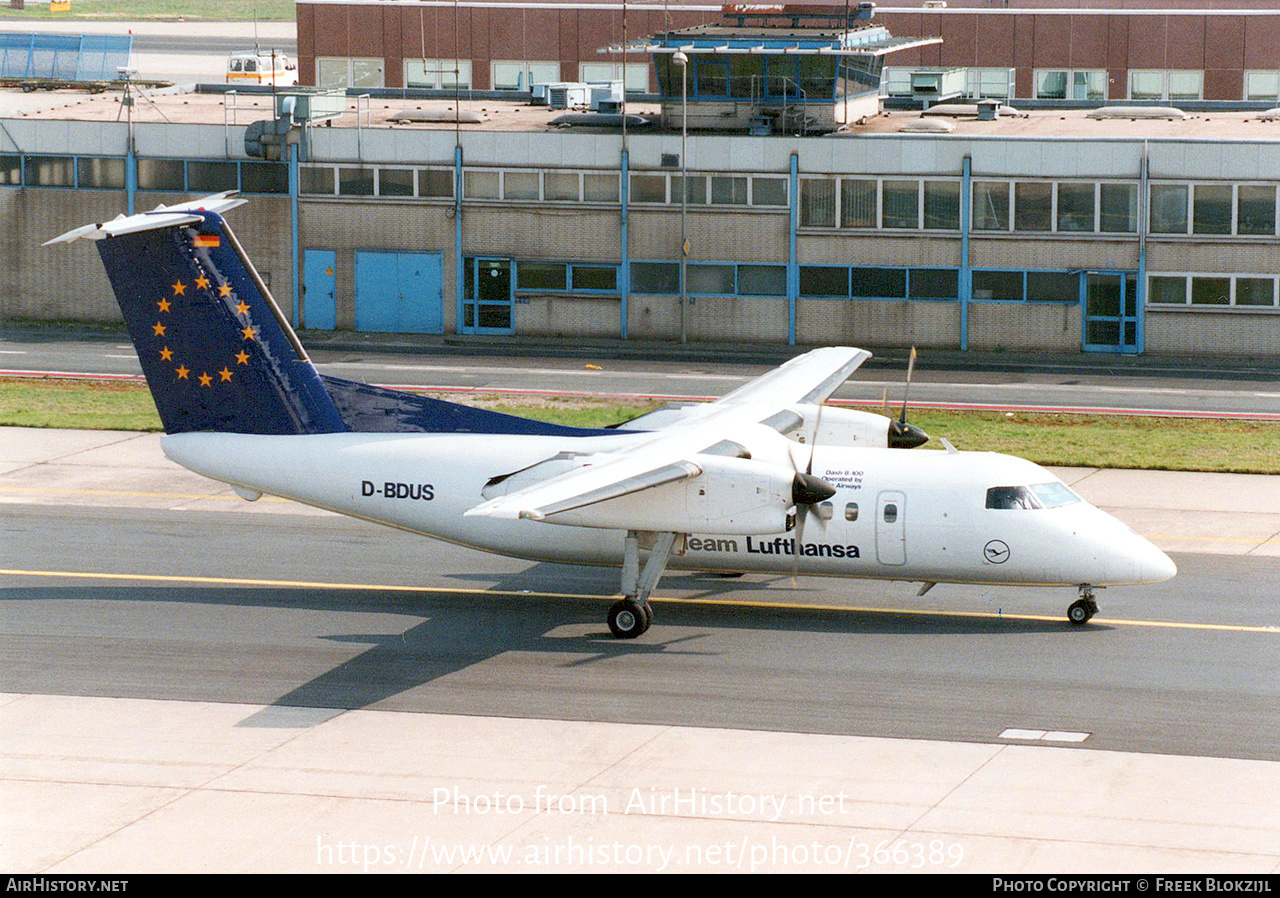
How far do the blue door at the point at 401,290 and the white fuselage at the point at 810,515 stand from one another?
33.7 meters

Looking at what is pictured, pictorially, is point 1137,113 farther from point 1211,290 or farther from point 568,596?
point 568,596

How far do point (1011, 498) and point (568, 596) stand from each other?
7740 millimetres

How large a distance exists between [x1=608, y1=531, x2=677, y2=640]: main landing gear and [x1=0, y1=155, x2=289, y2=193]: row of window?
39958 mm

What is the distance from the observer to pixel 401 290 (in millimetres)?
60062

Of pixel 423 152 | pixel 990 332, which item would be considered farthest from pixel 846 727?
pixel 423 152

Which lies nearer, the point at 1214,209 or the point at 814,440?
the point at 814,440

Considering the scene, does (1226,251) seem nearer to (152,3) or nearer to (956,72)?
(956,72)

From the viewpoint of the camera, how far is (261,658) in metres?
23.6

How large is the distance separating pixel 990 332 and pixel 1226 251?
8549 mm

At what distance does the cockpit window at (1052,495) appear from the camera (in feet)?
81.3

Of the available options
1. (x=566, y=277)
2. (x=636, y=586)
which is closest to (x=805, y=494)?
(x=636, y=586)

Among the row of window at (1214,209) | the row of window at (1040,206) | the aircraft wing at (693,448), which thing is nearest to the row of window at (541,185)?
the row of window at (1040,206)

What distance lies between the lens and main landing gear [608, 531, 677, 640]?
80.1 ft
